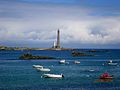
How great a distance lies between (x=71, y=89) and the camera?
6347 cm

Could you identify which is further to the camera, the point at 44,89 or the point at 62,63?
the point at 62,63

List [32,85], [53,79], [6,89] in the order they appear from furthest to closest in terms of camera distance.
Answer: [53,79], [32,85], [6,89]

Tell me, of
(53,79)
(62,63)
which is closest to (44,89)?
(53,79)

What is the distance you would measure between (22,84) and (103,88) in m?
15.9

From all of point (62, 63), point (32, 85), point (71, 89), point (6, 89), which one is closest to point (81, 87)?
point (71, 89)

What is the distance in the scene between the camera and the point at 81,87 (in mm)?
66375

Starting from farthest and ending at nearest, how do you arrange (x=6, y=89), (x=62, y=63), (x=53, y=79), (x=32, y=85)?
(x=62, y=63) → (x=53, y=79) → (x=32, y=85) → (x=6, y=89)

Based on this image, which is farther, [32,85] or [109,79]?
[109,79]

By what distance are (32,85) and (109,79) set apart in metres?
22.0

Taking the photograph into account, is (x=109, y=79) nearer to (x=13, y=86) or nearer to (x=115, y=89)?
(x=115, y=89)

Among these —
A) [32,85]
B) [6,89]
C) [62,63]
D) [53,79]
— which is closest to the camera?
[6,89]

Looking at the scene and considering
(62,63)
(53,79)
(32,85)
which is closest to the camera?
(32,85)

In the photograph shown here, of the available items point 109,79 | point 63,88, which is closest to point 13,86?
point 63,88

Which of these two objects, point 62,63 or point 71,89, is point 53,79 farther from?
point 62,63
